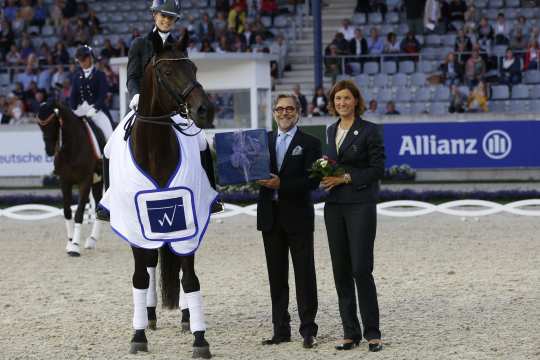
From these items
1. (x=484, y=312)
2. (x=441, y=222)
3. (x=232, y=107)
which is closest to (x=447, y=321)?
(x=484, y=312)

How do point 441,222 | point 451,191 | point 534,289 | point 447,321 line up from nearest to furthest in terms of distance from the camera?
point 447,321 < point 534,289 < point 441,222 < point 451,191

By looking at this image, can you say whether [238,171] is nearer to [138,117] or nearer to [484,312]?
[138,117]

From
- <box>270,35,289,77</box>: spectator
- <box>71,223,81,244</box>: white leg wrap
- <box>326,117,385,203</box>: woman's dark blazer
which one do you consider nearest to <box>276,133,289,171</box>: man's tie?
<box>326,117,385,203</box>: woman's dark blazer

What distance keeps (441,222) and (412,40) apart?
34.5ft

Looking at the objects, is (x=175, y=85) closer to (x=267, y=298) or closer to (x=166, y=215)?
(x=166, y=215)

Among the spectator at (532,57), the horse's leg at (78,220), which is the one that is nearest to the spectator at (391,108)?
the spectator at (532,57)

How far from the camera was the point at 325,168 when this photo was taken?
777 cm

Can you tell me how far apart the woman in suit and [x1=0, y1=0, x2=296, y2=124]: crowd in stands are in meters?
18.0

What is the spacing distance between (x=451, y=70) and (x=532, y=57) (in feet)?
5.98

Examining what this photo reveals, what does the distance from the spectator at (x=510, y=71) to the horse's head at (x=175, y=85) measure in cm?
1782

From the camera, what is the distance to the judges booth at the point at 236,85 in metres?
20.9

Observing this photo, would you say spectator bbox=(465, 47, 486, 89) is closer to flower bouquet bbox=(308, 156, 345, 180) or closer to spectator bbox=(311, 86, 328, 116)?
spectator bbox=(311, 86, 328, 116)

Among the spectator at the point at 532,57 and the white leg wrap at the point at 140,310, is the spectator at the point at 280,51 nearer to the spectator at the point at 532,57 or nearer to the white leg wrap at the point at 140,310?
the spectator at the point at 532,57

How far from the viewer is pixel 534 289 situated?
10406 mm
